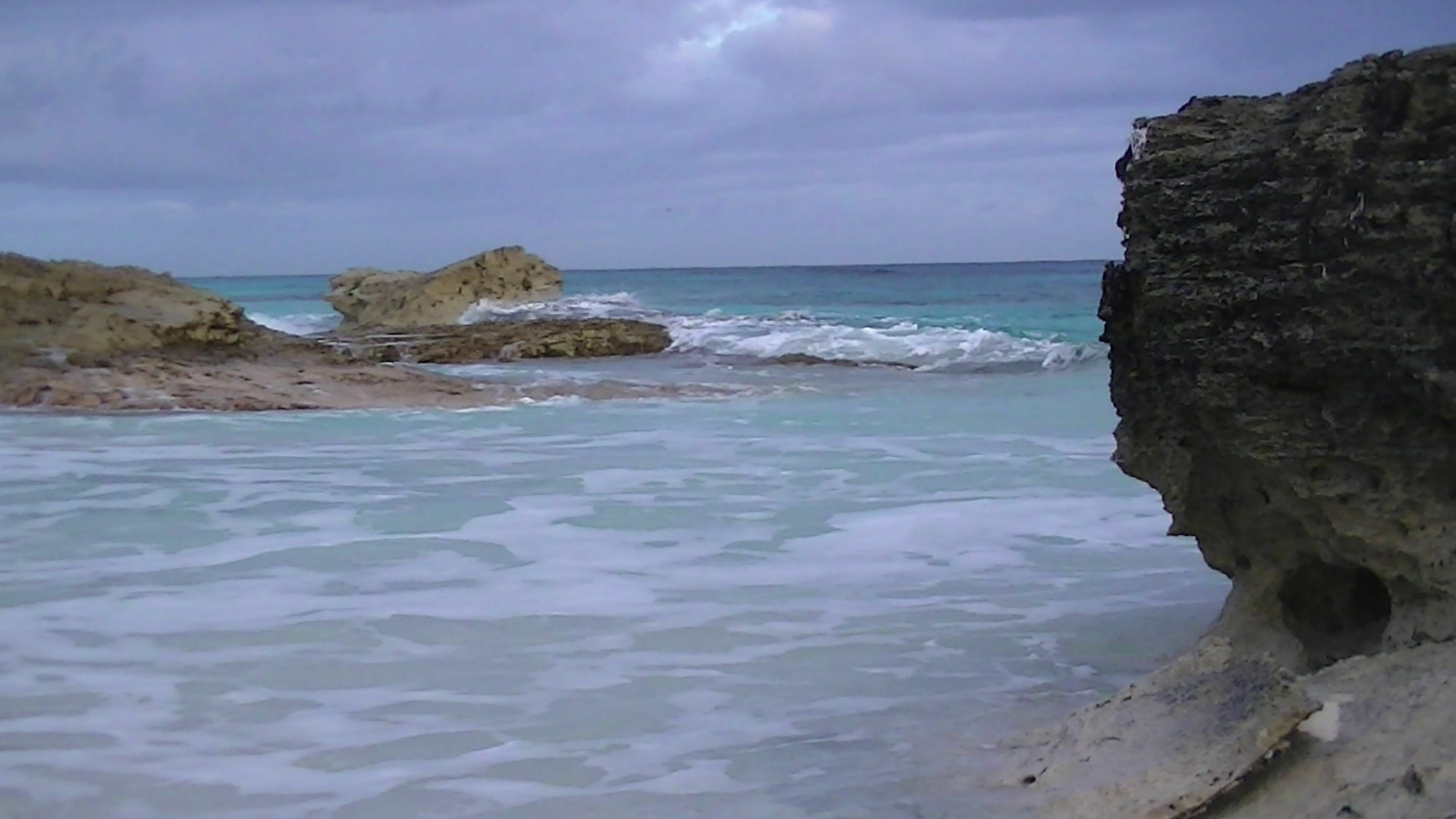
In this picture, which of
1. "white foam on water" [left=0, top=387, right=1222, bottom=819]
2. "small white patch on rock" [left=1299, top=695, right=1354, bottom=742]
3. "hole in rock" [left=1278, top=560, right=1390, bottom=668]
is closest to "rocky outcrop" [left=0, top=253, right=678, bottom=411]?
"white foam on water" [left=0, top=387, right=1222, bottom=819]

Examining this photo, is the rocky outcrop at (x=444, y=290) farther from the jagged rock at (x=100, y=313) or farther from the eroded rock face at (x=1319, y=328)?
the eroded rock face at (x=1319, y=328)

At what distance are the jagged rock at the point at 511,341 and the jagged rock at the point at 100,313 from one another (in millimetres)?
2836

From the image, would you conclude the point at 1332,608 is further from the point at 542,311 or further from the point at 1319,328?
the point at 542,311

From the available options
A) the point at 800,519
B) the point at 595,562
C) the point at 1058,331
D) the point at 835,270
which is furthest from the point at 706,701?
the point at 835,270

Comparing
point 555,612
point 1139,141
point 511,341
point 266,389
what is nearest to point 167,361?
point 266,389

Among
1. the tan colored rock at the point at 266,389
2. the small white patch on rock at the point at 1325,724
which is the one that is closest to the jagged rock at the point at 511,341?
the tan colored rock at the point at 266,389

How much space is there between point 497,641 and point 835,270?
6115cm

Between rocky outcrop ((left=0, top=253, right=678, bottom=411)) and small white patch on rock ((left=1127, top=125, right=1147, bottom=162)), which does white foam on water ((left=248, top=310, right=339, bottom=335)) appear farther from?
small white patch on rock ((left=1127, top=125, right=1147, bottom=162))

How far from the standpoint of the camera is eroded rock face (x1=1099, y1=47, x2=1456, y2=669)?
8.66 feet

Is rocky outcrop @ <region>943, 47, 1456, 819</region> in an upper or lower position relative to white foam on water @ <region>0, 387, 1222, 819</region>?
upper

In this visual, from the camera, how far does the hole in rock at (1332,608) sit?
123 inches

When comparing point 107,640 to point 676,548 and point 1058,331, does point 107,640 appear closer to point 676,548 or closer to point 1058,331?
point 676,548

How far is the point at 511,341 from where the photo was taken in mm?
16094

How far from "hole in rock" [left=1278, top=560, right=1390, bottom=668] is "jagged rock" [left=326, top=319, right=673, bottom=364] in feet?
39.8
